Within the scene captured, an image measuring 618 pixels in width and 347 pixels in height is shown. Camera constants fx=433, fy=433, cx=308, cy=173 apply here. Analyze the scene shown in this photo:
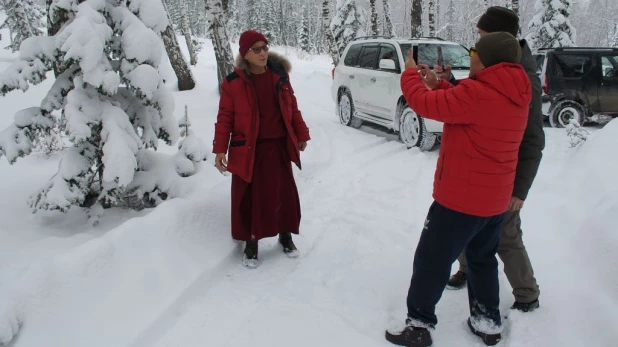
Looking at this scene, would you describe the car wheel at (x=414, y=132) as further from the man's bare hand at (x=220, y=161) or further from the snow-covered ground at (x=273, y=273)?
the man's bare hand at (x=220, y=161)

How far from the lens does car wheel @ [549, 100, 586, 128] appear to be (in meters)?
9.74

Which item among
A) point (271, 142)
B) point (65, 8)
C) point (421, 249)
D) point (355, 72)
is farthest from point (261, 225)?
point (355, 72)

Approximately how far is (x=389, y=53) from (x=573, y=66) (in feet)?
14.2

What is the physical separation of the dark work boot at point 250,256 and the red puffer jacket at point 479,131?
2007 millimetres

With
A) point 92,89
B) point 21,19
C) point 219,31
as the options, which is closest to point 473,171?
point 92,89

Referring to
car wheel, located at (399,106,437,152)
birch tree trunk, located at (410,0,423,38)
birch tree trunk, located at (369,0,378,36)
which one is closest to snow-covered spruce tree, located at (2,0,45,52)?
birch tree trunk, located at (369,0,378,36)

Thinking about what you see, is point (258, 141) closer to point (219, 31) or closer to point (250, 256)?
point (250, 256)

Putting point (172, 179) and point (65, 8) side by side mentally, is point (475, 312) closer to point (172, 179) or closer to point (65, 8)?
point (172, 179)

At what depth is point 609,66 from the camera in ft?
31.9

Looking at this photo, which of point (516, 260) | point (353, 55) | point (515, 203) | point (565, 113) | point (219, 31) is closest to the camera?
point (515, 203)

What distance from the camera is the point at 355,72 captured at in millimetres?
10125

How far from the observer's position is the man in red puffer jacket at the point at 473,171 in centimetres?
246

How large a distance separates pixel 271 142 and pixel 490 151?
2047mm

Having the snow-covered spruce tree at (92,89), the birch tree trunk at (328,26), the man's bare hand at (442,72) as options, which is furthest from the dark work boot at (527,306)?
the birch tree trunk at (328,26)
